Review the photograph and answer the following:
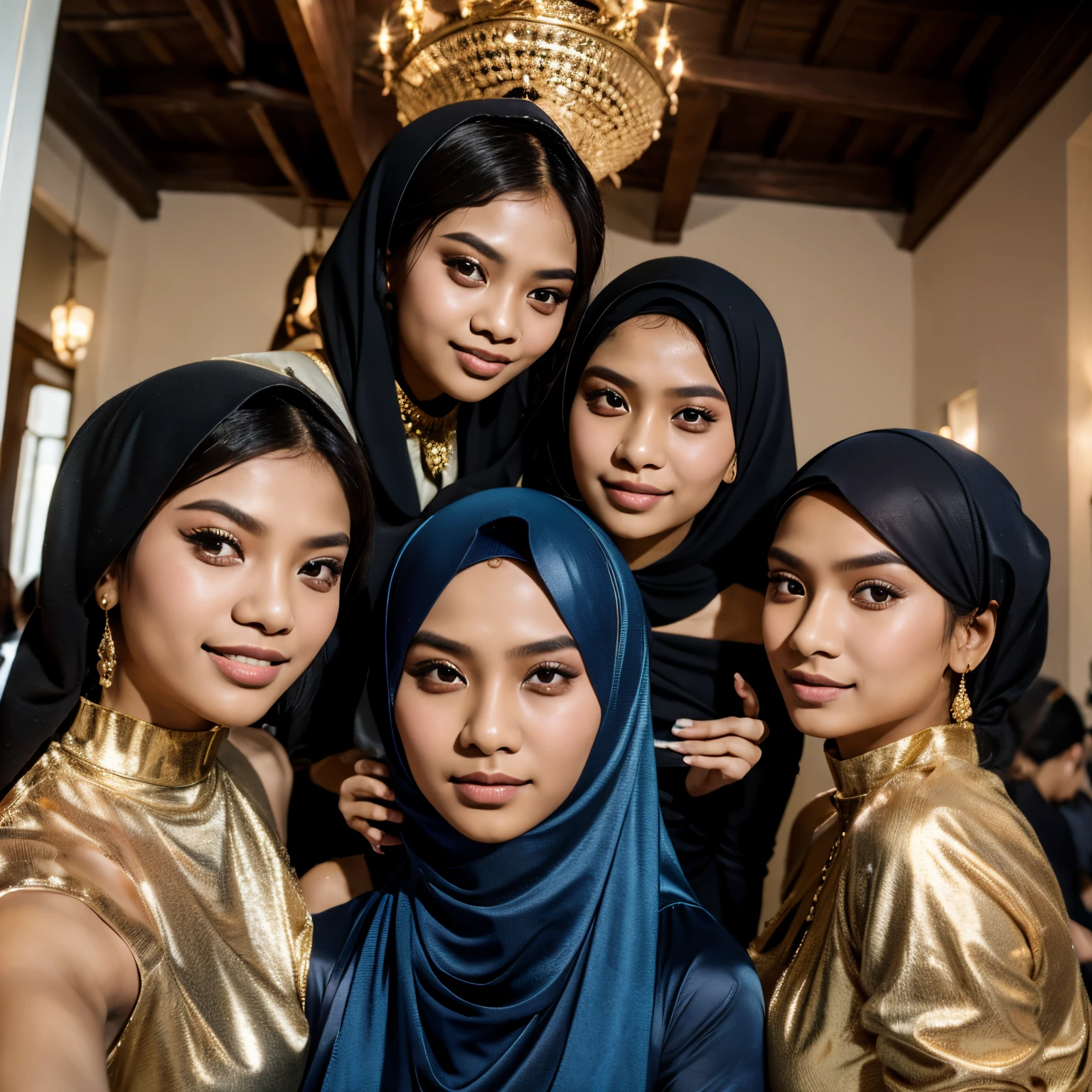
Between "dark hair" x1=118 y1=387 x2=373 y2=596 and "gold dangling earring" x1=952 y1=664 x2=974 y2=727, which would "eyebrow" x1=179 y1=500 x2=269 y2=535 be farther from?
"gold dangling earring" x1=952 y1=664 x2=974 y2=727

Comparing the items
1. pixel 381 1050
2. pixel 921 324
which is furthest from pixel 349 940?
pixel 921 324

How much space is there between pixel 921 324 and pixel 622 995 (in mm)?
4573

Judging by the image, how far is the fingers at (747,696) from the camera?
5.94 feet

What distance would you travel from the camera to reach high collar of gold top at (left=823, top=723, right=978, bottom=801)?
1.50m

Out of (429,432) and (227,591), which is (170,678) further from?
(429,432)

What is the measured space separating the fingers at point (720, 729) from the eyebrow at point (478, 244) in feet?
2.82

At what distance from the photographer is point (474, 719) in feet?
4.44

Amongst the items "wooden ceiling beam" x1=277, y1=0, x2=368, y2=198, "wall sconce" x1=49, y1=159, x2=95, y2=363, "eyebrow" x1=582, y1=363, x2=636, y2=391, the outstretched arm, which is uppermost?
"wooden ceiling beam" x1=277, y1=0, x2=368, y2=198

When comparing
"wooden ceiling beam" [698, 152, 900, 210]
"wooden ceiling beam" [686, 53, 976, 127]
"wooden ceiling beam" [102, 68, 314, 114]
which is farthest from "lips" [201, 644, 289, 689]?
"wooden ceiling beam" [698, 152, 900, 210]

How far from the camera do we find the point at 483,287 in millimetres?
1895

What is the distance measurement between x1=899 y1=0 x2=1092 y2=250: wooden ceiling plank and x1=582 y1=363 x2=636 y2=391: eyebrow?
2.84 metres

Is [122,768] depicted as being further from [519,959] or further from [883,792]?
[883,792]

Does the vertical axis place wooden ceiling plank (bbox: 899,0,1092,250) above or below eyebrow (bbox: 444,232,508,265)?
above

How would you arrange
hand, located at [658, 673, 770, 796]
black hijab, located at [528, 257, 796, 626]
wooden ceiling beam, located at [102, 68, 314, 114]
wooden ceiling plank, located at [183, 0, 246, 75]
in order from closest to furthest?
hand, located at [658, 673, 770, 796], black hijab, located at [528, 257, 796, 626], wooden ceiling plank, located at [183, 0, 246, 75], wooden ceiling beam, located at [102, 68, 314, 114]
